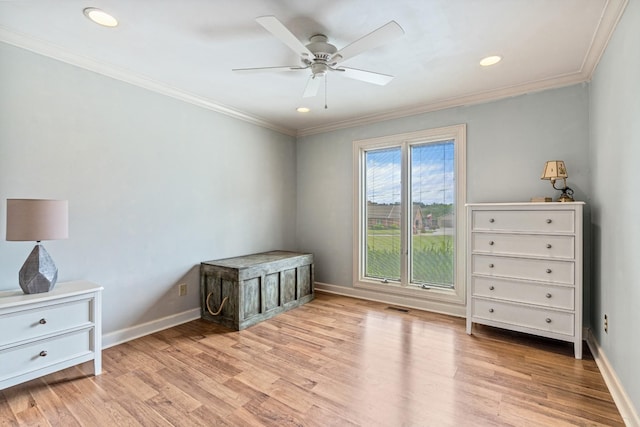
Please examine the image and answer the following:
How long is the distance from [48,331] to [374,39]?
2827mm

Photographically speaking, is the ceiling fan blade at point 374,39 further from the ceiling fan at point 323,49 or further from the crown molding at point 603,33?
the crown molding at point 603,33

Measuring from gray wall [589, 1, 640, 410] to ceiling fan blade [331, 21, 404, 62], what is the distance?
1.26 meters

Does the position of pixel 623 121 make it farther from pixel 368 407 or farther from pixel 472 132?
pixel 368 407

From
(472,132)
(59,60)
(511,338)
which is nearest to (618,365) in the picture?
(511,338)

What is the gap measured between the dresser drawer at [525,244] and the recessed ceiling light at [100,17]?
335 cm

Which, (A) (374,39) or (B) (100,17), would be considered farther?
(B) (100,17)

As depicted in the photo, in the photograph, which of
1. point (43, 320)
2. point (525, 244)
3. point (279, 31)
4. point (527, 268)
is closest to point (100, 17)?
point (279, 31)

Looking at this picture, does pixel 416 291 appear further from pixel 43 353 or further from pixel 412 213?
pixel 43 353

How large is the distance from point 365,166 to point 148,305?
3.07 metres

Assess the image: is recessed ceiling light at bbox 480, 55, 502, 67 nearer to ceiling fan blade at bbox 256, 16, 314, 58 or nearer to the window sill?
ceiling fan blade at bbox 256, 16, 314, 58

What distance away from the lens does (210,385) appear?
2.08 m

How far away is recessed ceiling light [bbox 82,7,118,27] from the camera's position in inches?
75.2

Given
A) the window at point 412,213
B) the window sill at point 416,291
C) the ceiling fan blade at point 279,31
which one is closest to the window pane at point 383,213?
the window at point 412,213

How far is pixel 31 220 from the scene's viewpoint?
194 cm
